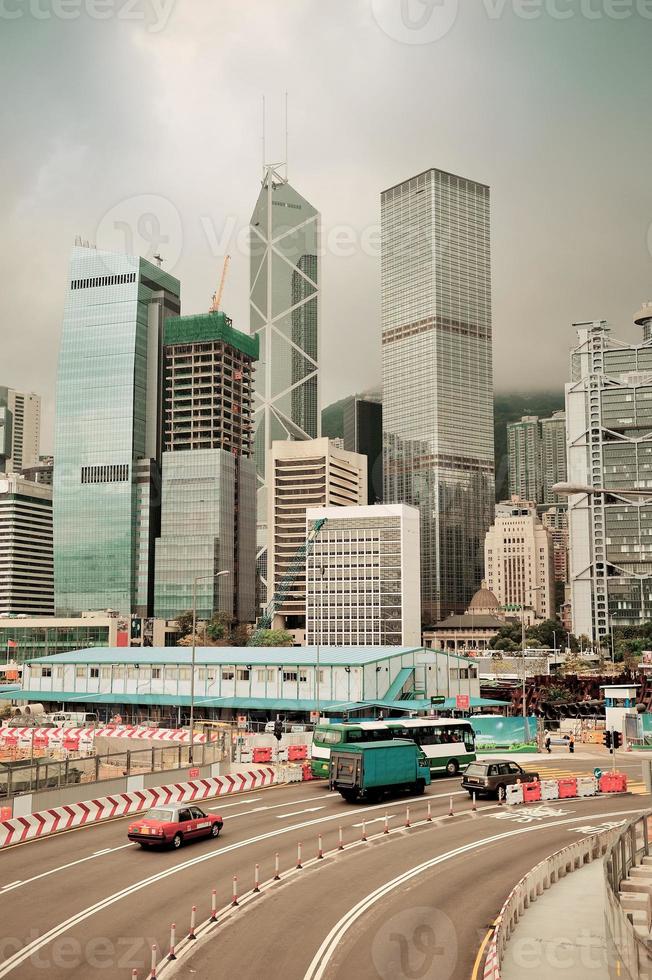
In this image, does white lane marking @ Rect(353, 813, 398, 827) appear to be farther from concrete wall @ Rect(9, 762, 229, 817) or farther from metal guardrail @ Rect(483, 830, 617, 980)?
concrete wall @ Rect(9, 762, 229, 817)

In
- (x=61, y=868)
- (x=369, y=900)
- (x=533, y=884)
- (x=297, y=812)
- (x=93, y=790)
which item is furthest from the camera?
(x=297, y=812)

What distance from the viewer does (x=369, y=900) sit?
2594cm

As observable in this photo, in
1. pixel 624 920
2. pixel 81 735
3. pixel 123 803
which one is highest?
pixel 624 920

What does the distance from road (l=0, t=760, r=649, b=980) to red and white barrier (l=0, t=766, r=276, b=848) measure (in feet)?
3.16

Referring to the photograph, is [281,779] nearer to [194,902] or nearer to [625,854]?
[194,902]

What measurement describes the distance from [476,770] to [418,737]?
24.1 feet

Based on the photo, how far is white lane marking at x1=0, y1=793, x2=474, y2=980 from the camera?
2134 cm

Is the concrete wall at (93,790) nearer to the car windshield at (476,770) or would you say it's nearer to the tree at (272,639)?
the car windshield at (476,770)

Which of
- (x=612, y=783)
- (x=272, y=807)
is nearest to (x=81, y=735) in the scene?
(x=272, y=807)

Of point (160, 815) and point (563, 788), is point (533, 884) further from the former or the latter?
point (563, 788)

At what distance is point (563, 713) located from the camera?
117 m

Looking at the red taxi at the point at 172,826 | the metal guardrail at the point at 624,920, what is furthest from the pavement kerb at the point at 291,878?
the red taxi at the point at 172,826

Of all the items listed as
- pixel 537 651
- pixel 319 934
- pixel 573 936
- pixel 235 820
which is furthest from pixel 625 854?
pixel 537 651

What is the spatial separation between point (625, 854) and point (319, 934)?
843 cm
